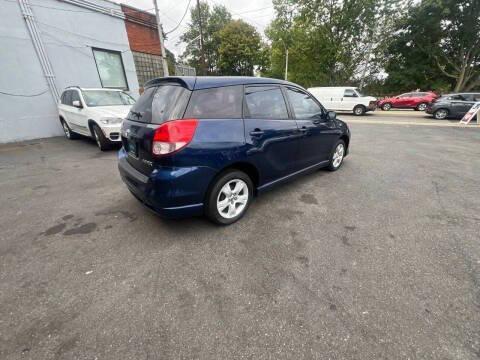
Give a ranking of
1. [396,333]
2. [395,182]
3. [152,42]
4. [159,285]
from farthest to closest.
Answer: [152,42] → [395,182] → [159,285] → [396,333]

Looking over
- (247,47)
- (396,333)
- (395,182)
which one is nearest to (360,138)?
(395,182)

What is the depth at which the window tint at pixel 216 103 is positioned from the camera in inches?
88.3

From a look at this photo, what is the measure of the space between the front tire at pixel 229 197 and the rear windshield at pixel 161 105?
85 cm

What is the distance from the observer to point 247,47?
114ft

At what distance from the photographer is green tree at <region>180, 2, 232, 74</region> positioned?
38.3 m

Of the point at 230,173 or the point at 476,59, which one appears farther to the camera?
the point at 476,59

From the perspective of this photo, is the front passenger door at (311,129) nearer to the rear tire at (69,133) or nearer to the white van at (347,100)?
the rear tire at (69,133)

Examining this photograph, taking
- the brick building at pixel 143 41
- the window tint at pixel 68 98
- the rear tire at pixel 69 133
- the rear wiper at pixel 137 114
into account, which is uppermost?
the brick building at pixel 143 41

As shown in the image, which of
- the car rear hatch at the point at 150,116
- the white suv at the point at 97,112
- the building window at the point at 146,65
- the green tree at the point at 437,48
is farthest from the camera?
the green tree at the point at 437,48

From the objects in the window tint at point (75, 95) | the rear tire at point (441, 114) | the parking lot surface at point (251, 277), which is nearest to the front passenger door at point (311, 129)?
the parking lot surface at point (251, 277)

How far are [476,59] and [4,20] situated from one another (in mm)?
34603

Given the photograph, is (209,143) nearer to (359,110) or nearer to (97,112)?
(97,112)

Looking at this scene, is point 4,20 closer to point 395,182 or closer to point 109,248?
point 109,248

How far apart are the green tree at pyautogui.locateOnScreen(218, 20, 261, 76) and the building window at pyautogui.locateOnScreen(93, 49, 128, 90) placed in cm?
2889
